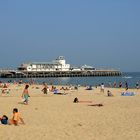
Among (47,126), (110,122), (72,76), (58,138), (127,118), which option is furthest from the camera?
(72,76)

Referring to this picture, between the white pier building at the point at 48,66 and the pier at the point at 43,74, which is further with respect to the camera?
the white pier building at the point at 48,66

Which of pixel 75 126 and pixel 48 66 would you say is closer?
pixel 75 126

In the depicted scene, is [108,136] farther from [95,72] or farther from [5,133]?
[95,72]

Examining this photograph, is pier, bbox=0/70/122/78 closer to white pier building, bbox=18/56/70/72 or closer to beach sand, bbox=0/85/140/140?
white pier building, bbox=18/56/70/72

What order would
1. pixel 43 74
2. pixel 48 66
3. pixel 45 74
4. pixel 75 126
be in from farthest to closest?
pixel 48 66
pixel 45 74
pixel 43 74
pixel 75 126

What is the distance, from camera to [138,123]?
14.8 m

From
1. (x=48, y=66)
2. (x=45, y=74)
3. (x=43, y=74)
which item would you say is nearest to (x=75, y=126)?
(x=43, y=74)

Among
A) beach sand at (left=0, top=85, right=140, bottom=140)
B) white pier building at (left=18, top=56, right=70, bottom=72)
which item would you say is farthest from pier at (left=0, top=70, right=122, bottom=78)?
beach sand at (left=0, top=85, right=140, bottom=140)

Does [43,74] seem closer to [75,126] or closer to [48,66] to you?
[48,66]

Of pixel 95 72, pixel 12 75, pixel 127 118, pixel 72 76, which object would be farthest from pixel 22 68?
pixel 127 118

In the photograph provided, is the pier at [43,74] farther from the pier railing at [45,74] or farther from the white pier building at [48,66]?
the white pier building at [48,66]

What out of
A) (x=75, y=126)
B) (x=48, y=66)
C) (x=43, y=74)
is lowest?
(x=75, y=126)

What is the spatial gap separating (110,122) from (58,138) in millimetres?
3940

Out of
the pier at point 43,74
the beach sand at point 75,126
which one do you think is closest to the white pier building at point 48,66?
the pier at point 43,74
